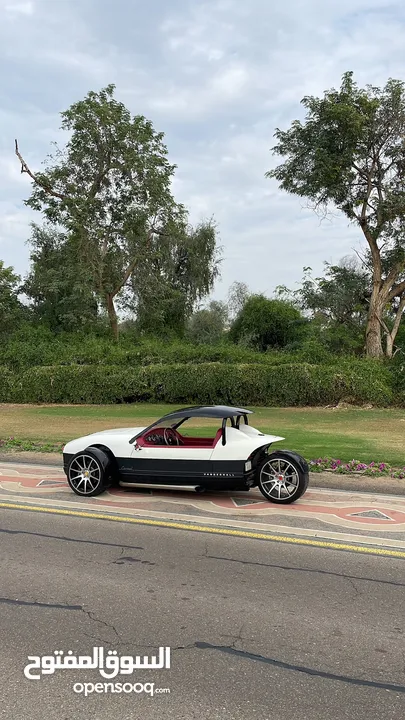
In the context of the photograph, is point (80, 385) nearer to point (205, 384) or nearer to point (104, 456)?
point (205, 384)

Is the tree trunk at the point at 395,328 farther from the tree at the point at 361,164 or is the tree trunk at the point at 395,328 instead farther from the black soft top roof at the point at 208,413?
the black soft top roof at the point at 208,413

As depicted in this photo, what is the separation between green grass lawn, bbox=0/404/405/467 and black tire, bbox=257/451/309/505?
329cm

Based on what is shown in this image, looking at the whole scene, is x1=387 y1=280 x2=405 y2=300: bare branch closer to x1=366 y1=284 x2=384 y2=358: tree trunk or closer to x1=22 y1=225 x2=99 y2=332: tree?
x1=366 y1=284 x2=384 y2=358: tree trunk

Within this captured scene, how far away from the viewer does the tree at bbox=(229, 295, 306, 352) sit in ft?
101

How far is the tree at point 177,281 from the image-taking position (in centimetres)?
3419

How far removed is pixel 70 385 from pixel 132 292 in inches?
451

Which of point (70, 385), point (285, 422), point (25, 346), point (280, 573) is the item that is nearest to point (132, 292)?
point (25, 346)

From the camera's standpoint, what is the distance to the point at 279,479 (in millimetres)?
7465

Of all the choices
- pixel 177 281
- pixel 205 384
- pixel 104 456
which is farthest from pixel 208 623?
pixel 177 281

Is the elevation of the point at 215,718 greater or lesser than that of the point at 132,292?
lesser

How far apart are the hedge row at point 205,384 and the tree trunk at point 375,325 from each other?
3.59 metres

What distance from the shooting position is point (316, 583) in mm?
4840

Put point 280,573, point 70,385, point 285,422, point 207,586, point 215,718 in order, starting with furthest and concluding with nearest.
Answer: point 70,385 → point 285,422 → point 280,573 → point 207,586 → point 215,718

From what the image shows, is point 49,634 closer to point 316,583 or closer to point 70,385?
point 316,583
